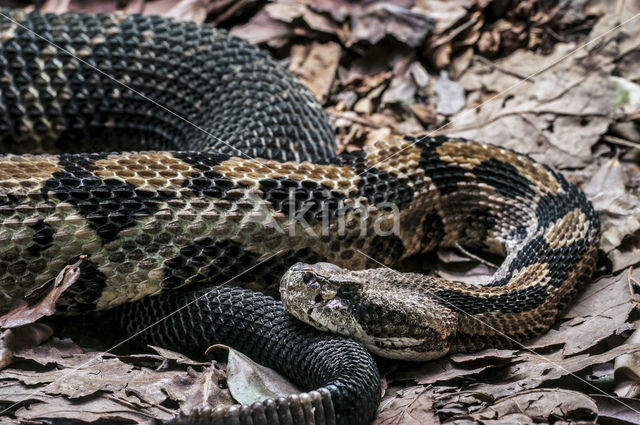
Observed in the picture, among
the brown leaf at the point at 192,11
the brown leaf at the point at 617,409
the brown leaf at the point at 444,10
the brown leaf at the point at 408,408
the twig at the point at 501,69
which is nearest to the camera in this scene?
the brown leaf at the point at 617,409

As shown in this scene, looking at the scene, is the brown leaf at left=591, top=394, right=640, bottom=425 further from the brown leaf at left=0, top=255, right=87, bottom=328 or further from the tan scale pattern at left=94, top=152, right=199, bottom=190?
the brown leaf at left=0, top=255, right=87, bottom=328

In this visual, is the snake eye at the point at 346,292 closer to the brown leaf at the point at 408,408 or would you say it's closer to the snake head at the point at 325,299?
the snake head at the point at 325,299

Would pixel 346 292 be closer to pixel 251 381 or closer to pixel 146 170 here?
pixel 251 381

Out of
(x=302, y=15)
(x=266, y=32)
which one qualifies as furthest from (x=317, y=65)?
(x=266, y=32)

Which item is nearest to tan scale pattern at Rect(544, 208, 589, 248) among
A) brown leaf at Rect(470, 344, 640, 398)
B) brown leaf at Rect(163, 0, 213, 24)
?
brown leaf at Rect(470, 344, 640, 398)

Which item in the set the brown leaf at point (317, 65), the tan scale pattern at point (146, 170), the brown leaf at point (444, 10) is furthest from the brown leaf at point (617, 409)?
the brown leaf at point (444, 10)

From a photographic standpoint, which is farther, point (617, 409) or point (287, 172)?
point (287, 172)

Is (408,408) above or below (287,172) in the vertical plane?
below

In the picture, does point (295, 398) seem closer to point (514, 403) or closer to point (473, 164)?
point (514, 403)
